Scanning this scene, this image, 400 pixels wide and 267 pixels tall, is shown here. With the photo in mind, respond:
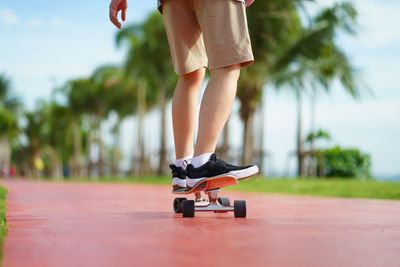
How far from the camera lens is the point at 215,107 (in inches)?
97.1

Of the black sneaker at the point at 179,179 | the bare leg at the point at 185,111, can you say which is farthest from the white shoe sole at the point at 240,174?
the bare leg at the point at 185,111

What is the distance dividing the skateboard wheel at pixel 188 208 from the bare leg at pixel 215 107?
0.26 metres

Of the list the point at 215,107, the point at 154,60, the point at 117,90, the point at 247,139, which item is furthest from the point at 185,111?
the point at 117,90

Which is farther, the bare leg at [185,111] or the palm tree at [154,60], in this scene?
the palm tree at [154,60]

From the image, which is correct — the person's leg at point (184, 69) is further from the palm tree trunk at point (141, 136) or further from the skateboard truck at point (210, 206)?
the palm tree trunk at point (141, 136)

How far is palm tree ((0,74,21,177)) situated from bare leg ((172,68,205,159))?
52.9 metres

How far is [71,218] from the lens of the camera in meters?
2.31

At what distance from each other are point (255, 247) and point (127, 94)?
1469 inches

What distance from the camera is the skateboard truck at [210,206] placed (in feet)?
7.87

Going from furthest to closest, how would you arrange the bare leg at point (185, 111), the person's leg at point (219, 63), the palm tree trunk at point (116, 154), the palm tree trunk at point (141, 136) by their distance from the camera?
the palm tree trunk at point (116, 154), the palm tree trunk at point (141, 136), the bare leg at point (185, 111), the person's leg at point (219, 63)

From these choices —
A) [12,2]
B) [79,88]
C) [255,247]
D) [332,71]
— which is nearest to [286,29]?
[332,71]

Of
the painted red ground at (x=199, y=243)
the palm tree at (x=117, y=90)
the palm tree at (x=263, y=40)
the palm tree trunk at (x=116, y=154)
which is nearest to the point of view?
the painted red ground at (x=199, y=243)

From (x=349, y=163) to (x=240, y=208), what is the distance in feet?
48.0

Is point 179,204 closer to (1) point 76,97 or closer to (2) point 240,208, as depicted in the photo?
(2) point 240,208
